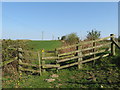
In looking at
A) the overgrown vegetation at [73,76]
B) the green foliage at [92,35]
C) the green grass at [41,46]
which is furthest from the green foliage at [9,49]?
the green foliage at [92,35]

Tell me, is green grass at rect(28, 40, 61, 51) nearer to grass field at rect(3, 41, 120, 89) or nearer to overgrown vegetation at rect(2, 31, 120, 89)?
overgrown vegetation at rect(2, 31, 120, 89)

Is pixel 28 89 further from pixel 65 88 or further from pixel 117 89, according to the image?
pixel 117 89

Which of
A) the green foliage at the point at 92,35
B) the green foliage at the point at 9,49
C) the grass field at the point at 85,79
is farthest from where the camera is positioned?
the green foliage at the point at 92,35

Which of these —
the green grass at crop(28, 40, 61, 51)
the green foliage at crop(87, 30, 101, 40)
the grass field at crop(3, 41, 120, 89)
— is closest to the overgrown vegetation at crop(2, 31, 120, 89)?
the grass field at crop(3, 41, 120, 89)

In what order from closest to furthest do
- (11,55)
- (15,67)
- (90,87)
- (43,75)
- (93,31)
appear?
(90,87) → (43,75) → (15,67) → (11,55) → (93,31)

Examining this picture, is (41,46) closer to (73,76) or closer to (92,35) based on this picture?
(92,35)

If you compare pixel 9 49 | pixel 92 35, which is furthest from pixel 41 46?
pixel 9 49

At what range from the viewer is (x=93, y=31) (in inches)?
1176

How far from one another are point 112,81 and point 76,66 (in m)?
2.89

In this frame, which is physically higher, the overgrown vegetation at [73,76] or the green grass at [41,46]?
the green grass at [41,46]

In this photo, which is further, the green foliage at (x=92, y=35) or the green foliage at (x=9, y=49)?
the green foliage at (x=92, y=35)

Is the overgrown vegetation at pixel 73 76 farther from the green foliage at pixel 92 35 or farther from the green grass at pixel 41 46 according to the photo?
the green foliage at pixel 92 35

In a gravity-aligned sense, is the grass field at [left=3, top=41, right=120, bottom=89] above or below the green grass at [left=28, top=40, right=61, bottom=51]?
below

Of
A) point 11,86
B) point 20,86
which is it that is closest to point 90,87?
point 20,86
